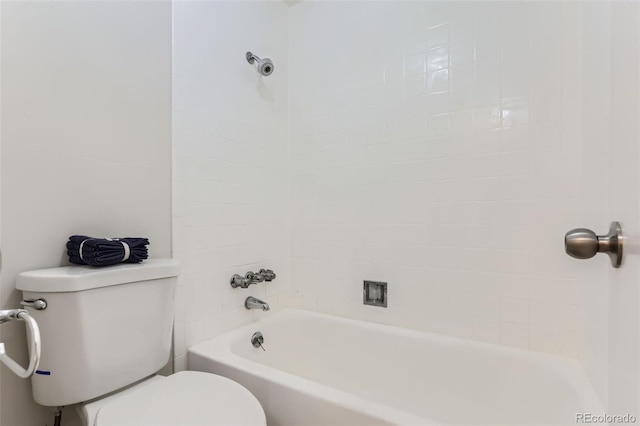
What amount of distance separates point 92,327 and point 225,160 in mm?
946

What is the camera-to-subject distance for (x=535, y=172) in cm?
142

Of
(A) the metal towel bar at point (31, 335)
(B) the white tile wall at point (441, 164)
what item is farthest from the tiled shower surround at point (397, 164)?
(A) the metal towel bar at point (31, 335)

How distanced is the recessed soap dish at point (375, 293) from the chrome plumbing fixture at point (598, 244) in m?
1.29

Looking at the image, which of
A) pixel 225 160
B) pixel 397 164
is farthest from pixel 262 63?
pixel 397 164

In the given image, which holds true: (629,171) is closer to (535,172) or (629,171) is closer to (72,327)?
(535,172)

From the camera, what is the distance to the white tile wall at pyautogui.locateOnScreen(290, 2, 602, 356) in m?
1.40

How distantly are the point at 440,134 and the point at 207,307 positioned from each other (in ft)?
4.65

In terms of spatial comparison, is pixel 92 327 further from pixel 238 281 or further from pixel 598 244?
pixel 598 244

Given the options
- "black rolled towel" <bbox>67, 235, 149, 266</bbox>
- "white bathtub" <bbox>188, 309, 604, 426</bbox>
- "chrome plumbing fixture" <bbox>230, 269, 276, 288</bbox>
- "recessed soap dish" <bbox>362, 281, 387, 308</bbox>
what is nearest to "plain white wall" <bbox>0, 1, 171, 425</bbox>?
"black rolled towel" <bbox>67, 235, 149, 266</bbox>

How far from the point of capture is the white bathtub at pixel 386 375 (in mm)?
1097

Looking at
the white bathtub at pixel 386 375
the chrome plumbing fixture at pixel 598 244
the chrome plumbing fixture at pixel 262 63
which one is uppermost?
the chrome plumbing fixture at pixel 262 63

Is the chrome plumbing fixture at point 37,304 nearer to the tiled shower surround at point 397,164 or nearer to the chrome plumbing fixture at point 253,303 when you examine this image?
the tiled shower surround at point 397,164

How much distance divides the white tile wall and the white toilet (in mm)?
1005

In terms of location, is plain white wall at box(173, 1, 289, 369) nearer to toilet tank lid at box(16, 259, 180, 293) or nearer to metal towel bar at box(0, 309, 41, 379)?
toilet tank lid at box(16, 259, 180, 293)
